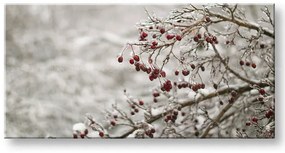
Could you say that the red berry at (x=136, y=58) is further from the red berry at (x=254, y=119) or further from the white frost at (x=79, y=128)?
the red berry at (x=254, y=119)

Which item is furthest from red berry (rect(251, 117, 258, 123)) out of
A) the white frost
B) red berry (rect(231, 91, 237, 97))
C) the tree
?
the white frost

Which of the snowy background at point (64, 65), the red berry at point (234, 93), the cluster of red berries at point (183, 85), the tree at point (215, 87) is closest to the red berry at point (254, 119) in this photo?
the tree at point (215, 87)

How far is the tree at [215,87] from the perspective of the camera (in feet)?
8.73

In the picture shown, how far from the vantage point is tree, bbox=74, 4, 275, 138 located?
2660mm

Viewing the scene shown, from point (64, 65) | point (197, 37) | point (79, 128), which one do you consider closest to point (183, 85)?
point (197, 37)

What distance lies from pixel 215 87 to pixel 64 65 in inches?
40.0

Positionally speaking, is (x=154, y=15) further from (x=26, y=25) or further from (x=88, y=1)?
(x=26, y=25)

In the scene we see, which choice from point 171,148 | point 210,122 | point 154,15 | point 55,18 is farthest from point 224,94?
point 55,18

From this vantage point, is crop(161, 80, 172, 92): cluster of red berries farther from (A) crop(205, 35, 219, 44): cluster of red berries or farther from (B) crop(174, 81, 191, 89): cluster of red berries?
(A) crop(205, 35, 219, 44): cluster of red berries

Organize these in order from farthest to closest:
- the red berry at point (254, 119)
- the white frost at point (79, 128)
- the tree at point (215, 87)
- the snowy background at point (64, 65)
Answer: the snowy background at point (64, 65)
the white frost at point (79, 128)
the red berry at point (254, 119)
the tree at point (215, 87)

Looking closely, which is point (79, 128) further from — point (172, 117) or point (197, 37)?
point (197, 37)

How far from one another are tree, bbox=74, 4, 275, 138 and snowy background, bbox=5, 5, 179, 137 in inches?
9.2

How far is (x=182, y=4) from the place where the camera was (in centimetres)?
292

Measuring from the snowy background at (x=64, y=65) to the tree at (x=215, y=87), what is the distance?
234 millimetres
